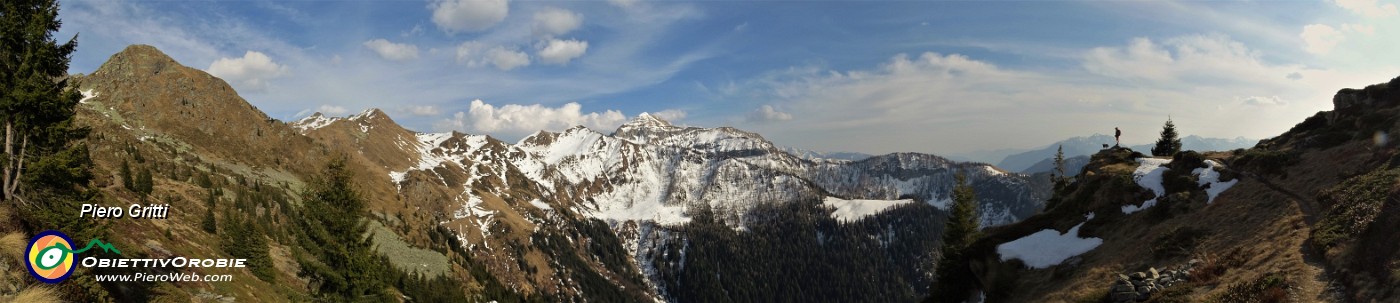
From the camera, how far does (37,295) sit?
15.5 metres

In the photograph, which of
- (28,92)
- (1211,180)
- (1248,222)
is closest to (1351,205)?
(1248,222)

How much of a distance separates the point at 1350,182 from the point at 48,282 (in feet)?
210

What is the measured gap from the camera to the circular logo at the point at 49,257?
17547 mm

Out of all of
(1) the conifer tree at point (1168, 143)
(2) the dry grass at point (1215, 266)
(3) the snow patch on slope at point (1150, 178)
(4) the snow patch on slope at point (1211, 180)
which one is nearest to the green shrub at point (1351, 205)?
(2) the dry grass at point (1215, 266)

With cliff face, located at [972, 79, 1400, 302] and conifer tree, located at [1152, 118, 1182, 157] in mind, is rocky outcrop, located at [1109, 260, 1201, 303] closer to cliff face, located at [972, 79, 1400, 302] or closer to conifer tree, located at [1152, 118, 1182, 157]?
cliff face, located at [972, 79, 1400, 302]

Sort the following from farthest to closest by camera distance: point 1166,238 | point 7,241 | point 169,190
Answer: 1. point 169,190
2. point 1166,238
3. point 7,241

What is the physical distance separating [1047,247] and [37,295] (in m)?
58.3

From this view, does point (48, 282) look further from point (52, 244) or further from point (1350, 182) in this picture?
point (1350, 182)

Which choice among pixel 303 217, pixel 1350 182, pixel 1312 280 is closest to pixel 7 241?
pixel 303 217

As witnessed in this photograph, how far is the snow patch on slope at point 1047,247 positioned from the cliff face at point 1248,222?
1.68 ft

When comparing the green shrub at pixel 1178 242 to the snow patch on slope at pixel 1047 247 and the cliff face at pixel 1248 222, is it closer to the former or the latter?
the cliff face at pixel 1248 222

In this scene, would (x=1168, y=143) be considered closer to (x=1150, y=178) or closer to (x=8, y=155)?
(x=1150, y=178)

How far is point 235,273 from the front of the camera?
40344mm

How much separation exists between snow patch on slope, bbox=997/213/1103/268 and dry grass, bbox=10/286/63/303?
180 ft
